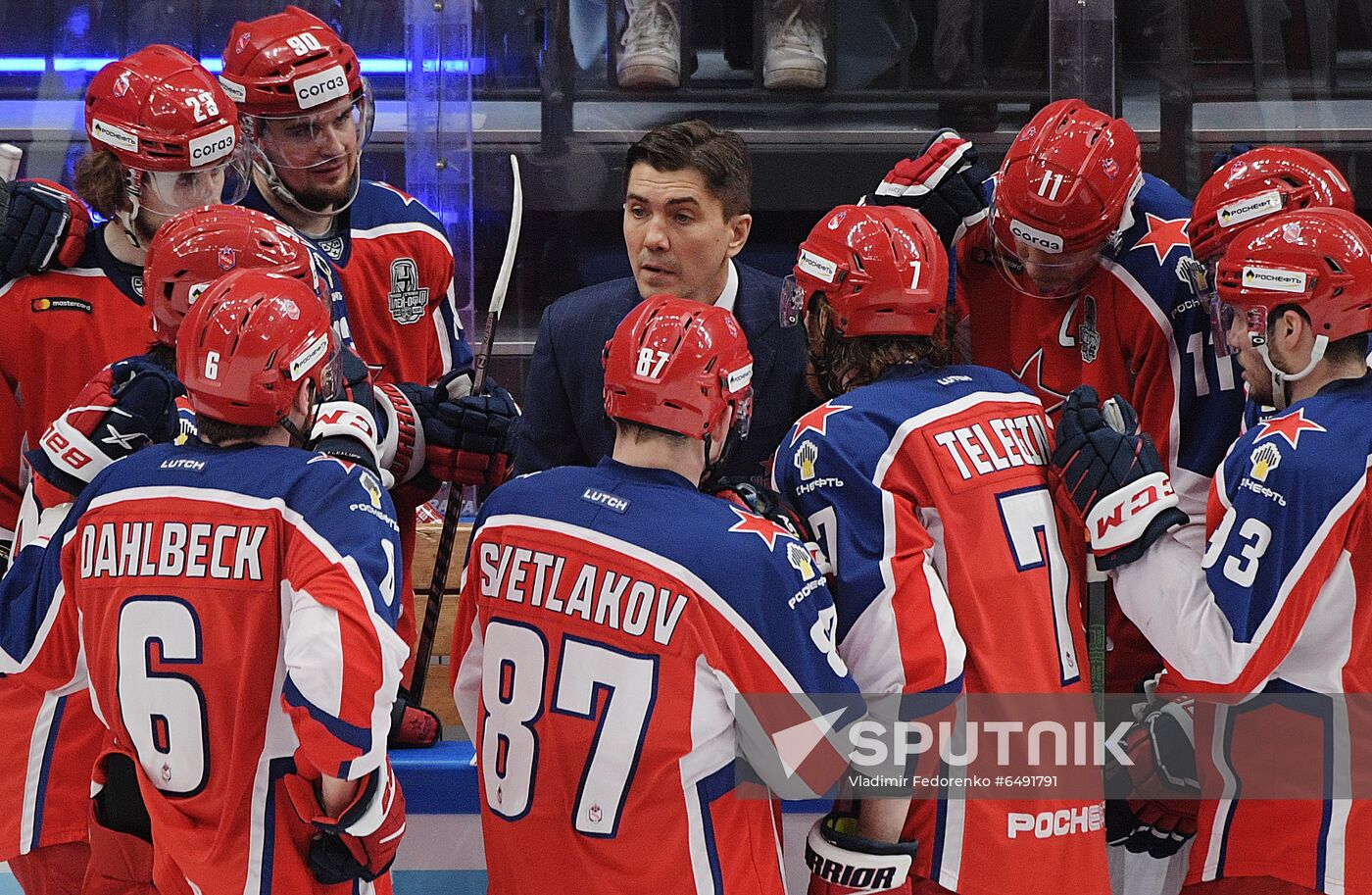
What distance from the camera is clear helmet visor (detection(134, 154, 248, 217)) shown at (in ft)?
9.11

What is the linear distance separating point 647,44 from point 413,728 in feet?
8.39

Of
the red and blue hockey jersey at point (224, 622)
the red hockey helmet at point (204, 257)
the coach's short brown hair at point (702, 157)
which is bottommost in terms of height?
the red and blue hockey jersey at point (224, 622)

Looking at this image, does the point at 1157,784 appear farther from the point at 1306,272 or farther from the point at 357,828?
the point at 357,828

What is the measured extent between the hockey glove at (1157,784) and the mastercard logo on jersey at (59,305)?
6.46ft

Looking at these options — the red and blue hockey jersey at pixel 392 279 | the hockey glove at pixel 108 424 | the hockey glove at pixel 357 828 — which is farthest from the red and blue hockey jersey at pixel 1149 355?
the hockey glove at pixel 108 424

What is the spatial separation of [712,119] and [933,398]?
2888 mm

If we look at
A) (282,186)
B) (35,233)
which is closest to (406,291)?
(282,186)

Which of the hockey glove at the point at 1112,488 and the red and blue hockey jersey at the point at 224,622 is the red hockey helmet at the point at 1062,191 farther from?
the red and blue hockey jersey at the point at 224,622

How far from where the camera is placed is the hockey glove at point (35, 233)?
2785 mm

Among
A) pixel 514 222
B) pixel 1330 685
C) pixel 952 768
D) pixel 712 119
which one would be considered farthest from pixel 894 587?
pixel 712 119

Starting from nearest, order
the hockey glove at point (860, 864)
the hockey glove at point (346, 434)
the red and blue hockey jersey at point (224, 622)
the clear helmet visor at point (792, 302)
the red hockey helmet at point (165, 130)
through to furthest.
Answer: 1. the red and blue hockey jersey at point (224, 622)
2. the hockey glove at point (860, 864)
3. the hockey glove at point (346, 434)
4. the clear helmet visor at point (792, 302)
5. the red hockey helmet at point (165, 130)

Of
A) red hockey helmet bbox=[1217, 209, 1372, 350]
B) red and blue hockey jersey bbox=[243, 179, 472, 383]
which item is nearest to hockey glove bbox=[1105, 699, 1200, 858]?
red hockey helmet bbox=[1217, 209, 1372, 350]

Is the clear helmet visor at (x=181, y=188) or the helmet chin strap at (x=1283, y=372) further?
the clear helmet visor at (x=181, y=188)

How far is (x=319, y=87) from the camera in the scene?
2984 mm
